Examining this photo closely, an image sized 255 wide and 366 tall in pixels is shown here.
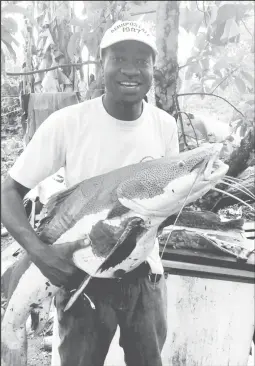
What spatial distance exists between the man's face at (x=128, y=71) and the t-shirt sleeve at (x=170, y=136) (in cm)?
24

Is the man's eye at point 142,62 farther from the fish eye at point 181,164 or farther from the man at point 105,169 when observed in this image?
the fish eye at point 181,164

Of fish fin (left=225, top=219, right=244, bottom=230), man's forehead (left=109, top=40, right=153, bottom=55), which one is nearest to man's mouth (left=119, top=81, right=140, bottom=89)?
man's forehead (left=109, top=40, right=153, bottom=55)

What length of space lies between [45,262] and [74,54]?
156 centimetres

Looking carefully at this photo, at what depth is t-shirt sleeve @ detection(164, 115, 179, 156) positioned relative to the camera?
191 centimetres

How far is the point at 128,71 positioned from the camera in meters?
1.68

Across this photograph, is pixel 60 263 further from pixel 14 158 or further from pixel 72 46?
pixel 72 46

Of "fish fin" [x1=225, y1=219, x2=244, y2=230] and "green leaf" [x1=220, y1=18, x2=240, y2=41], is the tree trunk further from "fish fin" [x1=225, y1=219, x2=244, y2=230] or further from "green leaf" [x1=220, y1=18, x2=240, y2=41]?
"fish fin" [x1=225, y1=219, x2=244, y2=230]

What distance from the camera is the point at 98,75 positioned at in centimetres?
269

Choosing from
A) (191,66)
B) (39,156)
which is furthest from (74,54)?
(39,156)

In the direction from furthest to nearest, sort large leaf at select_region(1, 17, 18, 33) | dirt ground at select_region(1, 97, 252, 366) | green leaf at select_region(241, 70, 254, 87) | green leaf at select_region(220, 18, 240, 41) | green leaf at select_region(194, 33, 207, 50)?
green leaf at select_region(241, 70, 254, 87), green leaf at select_region(194, 33, 207, 50), green leaf at select_region(220, 18, 240, 41), dirt ground at select_region(1, 97, 252, 366), large leaf at select_region(1, 17, 18, 33)

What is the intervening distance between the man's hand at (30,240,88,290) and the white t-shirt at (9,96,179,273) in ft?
0.91

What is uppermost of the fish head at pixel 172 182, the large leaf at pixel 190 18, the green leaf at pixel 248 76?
the large leaf at pixel 190 18

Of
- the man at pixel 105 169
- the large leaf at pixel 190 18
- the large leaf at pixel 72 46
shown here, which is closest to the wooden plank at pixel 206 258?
the man at pixel 105 169

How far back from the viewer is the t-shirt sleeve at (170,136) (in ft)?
6.27
